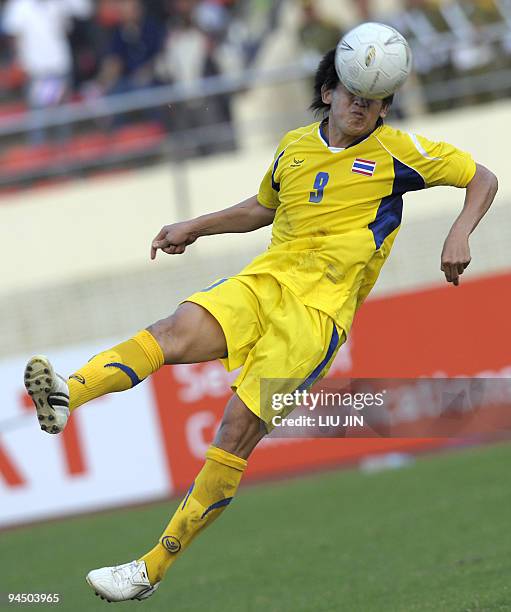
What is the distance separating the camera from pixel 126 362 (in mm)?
6047

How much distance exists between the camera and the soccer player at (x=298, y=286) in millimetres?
6168

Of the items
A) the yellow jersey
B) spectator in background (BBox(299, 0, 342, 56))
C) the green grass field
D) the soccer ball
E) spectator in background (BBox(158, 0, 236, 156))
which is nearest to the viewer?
the soccer ball

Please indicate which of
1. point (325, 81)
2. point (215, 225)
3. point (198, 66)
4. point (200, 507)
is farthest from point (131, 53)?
point (200, 507)

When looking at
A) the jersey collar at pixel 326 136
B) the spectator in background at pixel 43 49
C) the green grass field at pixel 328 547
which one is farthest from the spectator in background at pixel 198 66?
the jersey collar at pixel 326 136

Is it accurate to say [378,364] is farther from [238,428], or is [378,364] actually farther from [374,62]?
[374,62]

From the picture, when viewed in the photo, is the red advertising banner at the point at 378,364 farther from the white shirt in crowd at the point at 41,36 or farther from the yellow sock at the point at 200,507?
the yellow sock at the point at 200,507

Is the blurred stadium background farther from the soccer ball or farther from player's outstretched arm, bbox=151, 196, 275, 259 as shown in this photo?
the soccer ball

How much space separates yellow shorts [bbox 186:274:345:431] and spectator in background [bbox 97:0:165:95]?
920 cm

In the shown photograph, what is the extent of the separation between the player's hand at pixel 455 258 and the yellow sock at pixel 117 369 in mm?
1416

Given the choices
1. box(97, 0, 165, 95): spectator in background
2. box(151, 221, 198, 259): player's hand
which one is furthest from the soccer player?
box(97, 0, 165, 95): spectator in background

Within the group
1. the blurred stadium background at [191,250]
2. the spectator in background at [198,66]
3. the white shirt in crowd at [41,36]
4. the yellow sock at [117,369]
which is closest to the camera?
the yellow sock at [117,369]

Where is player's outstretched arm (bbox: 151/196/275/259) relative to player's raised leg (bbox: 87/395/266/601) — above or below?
above

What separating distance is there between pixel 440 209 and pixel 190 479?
3.97m

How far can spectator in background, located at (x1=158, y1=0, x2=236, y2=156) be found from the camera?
14469mm
